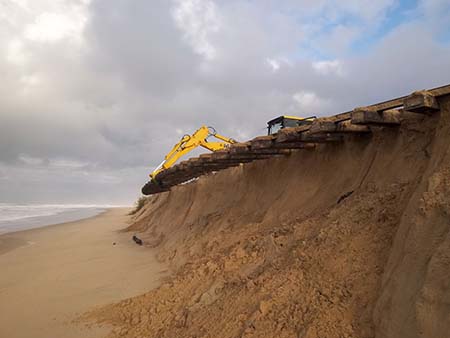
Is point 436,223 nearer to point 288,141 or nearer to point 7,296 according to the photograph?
point 288,141

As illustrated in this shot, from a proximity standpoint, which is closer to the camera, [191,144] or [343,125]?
[343,125]

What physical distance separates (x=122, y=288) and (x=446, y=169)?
255 inches

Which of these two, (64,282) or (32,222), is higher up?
(32,222)

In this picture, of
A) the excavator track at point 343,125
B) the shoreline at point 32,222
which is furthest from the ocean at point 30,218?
the excavator track at point 343,125

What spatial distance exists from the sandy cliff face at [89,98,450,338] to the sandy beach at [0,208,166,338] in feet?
2.49

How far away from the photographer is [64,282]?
27.8ft

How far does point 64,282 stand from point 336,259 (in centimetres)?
692

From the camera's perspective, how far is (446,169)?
3.46 meters

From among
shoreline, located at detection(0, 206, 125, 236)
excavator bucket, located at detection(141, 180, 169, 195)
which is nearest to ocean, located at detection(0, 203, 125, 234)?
shoreline, located at detection(0, 206, 125, 236)

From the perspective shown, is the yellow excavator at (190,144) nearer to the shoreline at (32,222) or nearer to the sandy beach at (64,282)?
the sandy beach at (64,282)

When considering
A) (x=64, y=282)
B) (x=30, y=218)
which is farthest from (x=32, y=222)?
(x=64, y=282)

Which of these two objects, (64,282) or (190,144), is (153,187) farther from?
(64,282)

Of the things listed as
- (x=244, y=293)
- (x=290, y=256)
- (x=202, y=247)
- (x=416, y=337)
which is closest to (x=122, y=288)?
(x=202, y=247)

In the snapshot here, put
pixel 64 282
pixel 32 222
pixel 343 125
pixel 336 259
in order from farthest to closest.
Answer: pixel 32 222 < pixel 64 282 < pixel 343 125 < pixel 336 259
